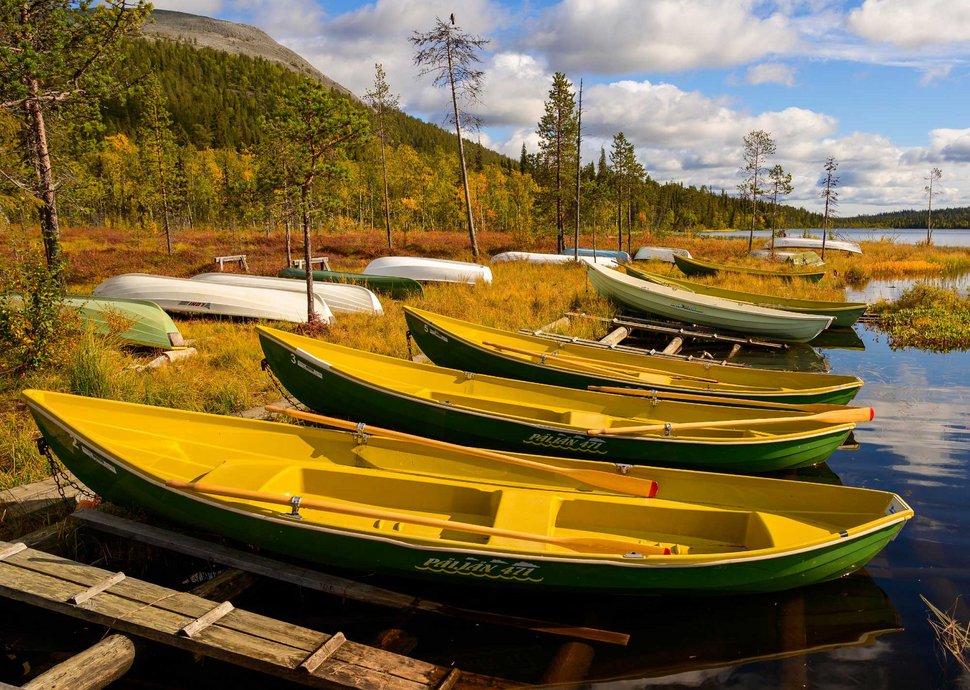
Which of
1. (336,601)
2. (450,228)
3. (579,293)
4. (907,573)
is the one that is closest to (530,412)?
(336,601)

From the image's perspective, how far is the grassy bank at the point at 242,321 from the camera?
768 cm

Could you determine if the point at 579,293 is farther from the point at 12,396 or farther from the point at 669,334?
the point at 12,396

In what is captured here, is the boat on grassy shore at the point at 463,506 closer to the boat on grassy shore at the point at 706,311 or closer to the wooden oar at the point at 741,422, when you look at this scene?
the wooden oar at the point at 741,422

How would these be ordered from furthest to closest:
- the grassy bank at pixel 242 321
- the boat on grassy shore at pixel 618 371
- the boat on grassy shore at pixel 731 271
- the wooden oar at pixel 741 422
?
the boat on grassy shore at pixel 731 271, the boat on grassy shore at pixel 618 371, the grassy bank at pixel 242 321, the wooden oar at pixel 741 422

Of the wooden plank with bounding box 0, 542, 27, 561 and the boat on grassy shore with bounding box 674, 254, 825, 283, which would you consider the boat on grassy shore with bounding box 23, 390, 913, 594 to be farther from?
the boat on grassy shore with bounding box 674, 254, 825, 283

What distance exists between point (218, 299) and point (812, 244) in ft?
159

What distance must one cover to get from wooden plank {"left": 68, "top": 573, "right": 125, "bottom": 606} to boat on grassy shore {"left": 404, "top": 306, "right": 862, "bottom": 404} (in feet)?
19.2

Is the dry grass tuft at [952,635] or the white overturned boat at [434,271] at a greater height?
the white overturned boat at [434,271]

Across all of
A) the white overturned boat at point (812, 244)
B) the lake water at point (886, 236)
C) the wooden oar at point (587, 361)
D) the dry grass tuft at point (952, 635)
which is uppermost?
the lake water at point (886, 236)

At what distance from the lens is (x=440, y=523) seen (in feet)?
14.7

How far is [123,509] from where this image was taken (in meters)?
5.50

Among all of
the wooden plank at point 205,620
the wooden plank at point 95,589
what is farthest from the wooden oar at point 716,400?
the wooden plank at point 95,589

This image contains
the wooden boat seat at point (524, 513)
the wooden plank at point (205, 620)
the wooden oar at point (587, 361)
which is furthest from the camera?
the wooden oar at point (587, 361)

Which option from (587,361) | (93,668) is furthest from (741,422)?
(93,668)
